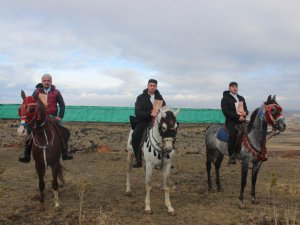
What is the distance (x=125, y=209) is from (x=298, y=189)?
18.9 feet

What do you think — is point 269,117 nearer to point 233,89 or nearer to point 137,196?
point 233,89

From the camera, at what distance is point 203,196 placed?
9.23 metres

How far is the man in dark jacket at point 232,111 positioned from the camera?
8.88 m

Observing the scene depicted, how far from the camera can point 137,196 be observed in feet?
29.7

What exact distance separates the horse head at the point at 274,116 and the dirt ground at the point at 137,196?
1224mm

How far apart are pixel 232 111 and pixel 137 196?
349 cm

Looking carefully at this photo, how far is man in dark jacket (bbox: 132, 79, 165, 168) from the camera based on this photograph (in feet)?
26.5

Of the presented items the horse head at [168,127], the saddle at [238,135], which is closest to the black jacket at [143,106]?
the horse head at [168,127]

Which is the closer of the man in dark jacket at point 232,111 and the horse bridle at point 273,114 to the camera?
the horse bridle at point 273,114

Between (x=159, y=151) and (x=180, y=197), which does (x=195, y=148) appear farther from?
(x=159, y=151)

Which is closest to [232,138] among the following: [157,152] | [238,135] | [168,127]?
[238,135]

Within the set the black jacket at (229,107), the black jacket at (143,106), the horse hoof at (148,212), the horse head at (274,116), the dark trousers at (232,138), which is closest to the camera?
the horse hoof at (148,212)

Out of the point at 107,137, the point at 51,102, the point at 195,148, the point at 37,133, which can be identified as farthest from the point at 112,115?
the point at 37,133

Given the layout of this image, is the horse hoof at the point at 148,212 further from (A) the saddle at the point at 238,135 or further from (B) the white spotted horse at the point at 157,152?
(A) the saddle at the point at 238,135
